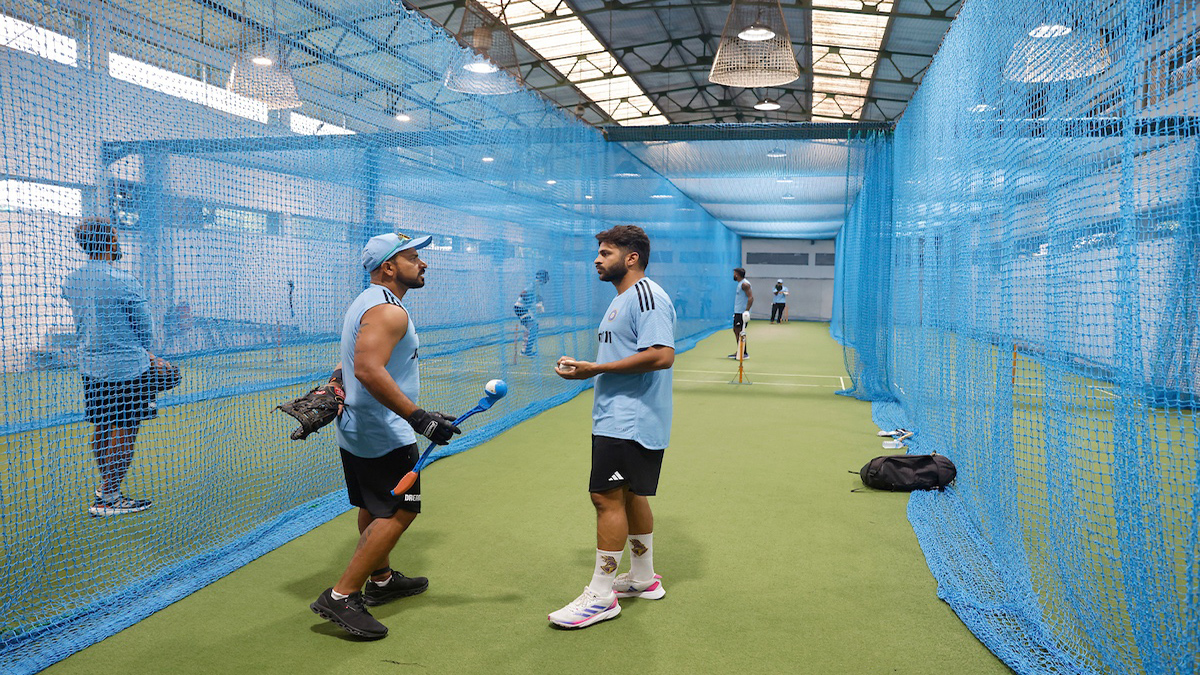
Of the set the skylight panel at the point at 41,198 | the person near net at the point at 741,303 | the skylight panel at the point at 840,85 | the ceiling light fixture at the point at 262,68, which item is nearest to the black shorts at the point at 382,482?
the skylight panel at the point at 41,198

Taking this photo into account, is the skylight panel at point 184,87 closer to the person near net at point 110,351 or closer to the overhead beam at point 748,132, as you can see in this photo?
the person near net at point 110,351

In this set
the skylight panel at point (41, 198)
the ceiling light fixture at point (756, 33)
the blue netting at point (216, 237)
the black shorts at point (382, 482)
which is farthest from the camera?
the ceiling light fixture at point (756, 33)

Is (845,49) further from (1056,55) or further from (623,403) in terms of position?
(623,403)

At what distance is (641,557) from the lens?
3.13m

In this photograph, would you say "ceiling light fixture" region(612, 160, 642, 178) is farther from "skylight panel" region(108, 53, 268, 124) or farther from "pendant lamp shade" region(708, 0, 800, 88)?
"skylight panel" region(108, 53, 268, 124)

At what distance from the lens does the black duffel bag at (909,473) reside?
15.6ft

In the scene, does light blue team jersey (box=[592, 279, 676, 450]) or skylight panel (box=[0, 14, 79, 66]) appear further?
light blue team jersey (box=[592, 279, 676, 450])

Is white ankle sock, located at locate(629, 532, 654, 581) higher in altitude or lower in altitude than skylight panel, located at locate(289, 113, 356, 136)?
lower

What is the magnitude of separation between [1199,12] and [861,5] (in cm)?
1247

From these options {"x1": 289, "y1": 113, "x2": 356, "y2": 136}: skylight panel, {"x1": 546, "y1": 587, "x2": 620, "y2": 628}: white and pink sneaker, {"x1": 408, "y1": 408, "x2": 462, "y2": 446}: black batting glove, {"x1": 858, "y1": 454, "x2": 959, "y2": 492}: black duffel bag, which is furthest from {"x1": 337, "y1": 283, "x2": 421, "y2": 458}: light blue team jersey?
{"x1": 858, "y1": 454, "x2": 959, "y2": 492}: black duffel bag

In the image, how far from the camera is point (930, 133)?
589 centimetres

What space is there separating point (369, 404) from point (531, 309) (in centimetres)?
517

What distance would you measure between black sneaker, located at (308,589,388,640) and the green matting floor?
0.05 metres

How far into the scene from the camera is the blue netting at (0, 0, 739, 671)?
296 cm
